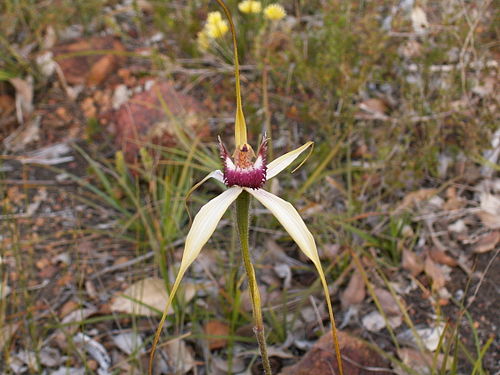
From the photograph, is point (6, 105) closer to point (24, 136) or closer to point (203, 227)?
point (24, 136)

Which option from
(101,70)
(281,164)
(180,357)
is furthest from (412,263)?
(101,70)

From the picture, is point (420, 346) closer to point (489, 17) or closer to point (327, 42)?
point (327, 42)

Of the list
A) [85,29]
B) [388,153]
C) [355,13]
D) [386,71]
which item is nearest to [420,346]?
[388,153]

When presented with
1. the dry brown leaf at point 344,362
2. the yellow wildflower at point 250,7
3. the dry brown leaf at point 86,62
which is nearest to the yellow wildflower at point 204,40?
the yellow wildflower at point 250,7

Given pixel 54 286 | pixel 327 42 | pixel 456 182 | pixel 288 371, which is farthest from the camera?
pixel 327 42

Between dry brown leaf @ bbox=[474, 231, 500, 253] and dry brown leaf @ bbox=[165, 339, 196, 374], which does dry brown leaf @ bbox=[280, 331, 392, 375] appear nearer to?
dry brown leaf @ bbox=[165, 339, 196, 374]

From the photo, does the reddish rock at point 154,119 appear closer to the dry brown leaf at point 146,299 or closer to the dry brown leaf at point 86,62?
the dry brown leaf at point 86,62
